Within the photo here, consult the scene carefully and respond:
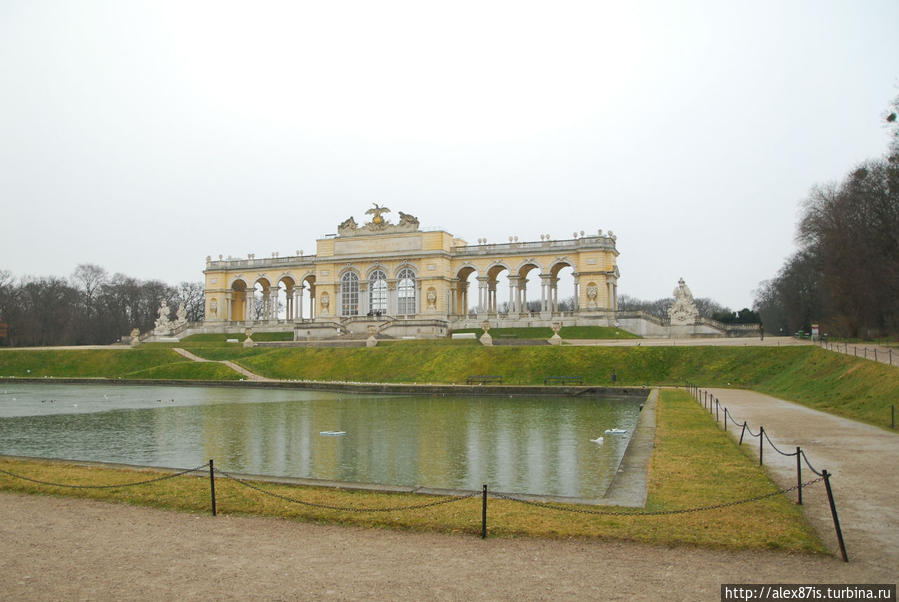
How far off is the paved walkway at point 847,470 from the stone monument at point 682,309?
34983 millimetres

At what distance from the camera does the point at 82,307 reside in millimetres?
96375

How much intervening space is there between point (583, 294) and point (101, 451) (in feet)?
169

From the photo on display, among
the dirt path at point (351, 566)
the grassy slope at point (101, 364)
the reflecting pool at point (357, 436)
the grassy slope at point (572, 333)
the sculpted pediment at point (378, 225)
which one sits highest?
the sculpted pediment at point (378, 225)

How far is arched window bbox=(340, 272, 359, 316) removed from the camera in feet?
244

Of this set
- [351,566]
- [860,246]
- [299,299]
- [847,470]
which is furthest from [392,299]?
[351,566]

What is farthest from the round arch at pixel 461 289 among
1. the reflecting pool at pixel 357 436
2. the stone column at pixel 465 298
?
the reflecting pool at pixel 357 436

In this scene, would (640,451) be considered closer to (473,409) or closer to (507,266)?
(473,409)

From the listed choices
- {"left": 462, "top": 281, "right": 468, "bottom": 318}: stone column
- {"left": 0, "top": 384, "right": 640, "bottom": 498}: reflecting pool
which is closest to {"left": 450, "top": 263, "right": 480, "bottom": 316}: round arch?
{"left": 462, "top": 281, "right": 468, "bottom": 318}: stone column

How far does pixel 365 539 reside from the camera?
31.3 feet

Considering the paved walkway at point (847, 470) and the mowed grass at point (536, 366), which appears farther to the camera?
the mowed grass at point (536, 366)

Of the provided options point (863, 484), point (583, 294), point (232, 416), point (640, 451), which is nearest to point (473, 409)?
point (232, 416)

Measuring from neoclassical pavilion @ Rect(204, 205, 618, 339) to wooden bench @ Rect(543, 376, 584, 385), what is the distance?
25.4 meters

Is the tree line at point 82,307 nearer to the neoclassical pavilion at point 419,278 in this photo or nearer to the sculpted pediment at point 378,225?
the neoclassical pavilion at point 419,278

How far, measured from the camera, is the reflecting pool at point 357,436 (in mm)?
15734
